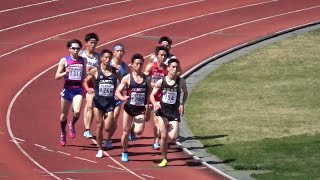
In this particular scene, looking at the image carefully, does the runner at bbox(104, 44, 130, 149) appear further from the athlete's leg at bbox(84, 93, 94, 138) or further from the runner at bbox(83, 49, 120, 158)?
the athlete's leg at bbox(84, 93, 94, 138)

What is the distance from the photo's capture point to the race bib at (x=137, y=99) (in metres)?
17.6

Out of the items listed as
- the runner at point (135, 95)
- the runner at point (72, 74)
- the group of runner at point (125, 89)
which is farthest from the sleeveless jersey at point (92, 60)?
the runner at point (135, 95)

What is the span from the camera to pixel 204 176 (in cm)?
1709

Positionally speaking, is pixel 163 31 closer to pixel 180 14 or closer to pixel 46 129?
pixel 180 14

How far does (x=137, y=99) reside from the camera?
1761cm

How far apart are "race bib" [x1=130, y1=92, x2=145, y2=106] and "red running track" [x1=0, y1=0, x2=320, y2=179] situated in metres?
1.13

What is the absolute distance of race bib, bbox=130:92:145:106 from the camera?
1759 cm

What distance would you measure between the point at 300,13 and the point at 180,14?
4.31 metres

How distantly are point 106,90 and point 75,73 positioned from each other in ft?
3.25

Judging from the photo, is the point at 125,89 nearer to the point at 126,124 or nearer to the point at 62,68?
the point at 126,124

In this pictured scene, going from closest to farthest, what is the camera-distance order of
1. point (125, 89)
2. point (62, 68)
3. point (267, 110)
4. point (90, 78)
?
point (125, 89)
point (90, 78)
point (62, 68)
point (267, 110)

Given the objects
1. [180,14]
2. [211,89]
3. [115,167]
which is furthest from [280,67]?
[115,167]

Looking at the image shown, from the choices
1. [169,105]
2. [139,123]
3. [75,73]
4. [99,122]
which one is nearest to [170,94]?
[169,105]

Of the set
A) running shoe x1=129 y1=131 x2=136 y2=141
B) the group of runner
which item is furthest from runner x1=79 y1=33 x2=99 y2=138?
running shoe x1=129 y1=131 x2=136 y2=141
